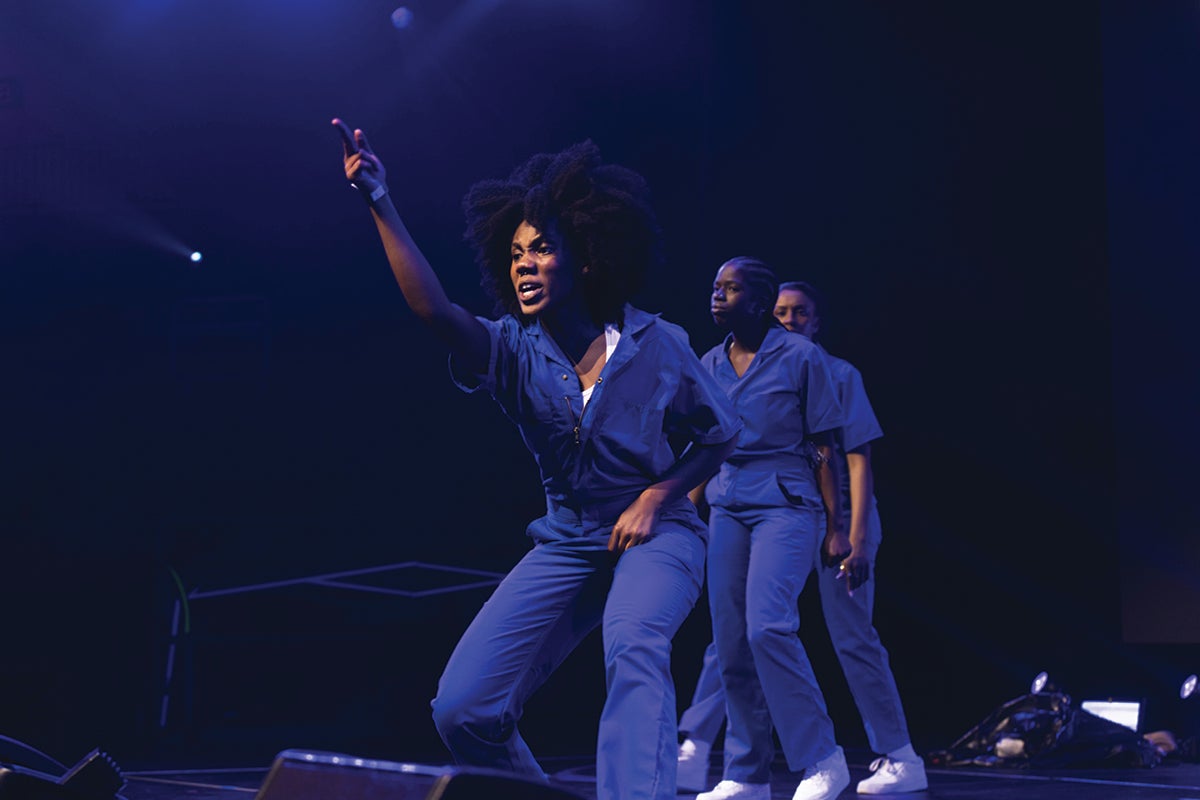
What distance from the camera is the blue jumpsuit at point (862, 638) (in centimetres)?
468

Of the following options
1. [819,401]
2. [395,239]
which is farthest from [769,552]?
[395,239]

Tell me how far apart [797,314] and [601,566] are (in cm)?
244

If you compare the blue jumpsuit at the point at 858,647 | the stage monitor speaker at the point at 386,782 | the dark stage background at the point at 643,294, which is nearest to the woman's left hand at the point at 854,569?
the blue jumpsuit at the point at 858,647

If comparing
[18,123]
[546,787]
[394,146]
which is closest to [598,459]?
[546,787]

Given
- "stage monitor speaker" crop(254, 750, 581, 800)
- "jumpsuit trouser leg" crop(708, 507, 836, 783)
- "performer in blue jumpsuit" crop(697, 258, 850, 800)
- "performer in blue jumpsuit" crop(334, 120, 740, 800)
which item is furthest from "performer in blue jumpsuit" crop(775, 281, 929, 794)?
"stage monitor speaker" crop(254, 750, 581, 800)

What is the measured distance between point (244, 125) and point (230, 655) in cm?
306

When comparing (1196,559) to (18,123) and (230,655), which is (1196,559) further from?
(18,123)

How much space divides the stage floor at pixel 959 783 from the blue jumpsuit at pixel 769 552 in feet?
1.65

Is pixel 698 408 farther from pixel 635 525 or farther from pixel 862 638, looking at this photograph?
pixel 862 638

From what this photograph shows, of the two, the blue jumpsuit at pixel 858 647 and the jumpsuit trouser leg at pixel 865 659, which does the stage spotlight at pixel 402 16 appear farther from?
the jumpsuit trouser leg at pixel 865 659

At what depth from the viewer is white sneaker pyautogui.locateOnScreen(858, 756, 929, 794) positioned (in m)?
4.59

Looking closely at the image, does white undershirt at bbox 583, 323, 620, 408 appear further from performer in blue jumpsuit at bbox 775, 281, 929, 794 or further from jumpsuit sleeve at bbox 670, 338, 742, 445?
performer in blue jumpsuit at bbox 775, 281, 929, 794

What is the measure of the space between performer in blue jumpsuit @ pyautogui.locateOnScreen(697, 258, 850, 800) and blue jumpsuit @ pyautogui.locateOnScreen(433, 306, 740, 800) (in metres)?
1.14

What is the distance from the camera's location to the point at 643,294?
7.39 meters
